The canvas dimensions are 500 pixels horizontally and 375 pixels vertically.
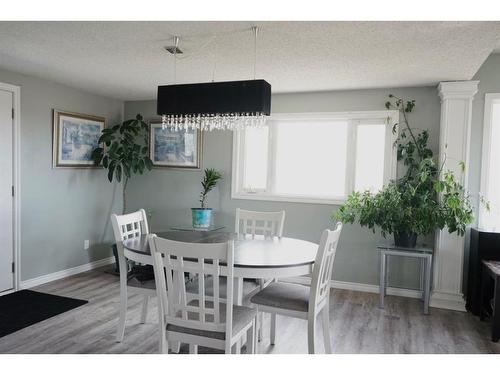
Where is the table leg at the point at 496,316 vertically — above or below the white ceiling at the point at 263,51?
below

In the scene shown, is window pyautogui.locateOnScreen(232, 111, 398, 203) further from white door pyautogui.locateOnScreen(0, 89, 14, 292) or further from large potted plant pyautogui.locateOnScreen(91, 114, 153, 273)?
white door pyautogui.locateOnScreen(0, 89, 14, 292)

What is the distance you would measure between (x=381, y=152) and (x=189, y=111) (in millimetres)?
2370

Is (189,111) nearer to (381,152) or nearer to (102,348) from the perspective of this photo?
(102,348)

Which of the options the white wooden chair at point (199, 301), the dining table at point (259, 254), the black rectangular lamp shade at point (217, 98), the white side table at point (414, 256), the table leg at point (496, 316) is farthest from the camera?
the white side table at point (414, 256)

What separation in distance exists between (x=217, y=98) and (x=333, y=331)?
6.81 ft

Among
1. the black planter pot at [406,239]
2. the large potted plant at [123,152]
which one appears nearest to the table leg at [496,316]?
the black planter pot at [406,239]

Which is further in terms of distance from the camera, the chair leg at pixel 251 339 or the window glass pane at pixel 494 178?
the window glass pane at pixel 494 178

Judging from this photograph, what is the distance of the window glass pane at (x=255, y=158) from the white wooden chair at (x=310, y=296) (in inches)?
84.8

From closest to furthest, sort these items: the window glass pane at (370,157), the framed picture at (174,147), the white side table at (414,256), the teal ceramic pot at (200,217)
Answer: the white side table at (414,256) → the window glass pane at (370,157) → the teal ceramic pot at (200,217) → the framed picture at (174,147)

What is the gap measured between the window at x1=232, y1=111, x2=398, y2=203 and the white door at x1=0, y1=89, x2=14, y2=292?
2366 millimetres

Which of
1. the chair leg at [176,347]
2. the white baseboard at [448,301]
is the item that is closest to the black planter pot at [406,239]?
the white baseboard at [448,301]

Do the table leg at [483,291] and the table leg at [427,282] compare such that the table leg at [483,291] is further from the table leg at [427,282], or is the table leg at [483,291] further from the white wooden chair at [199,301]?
the white wooden chair at [199,301]

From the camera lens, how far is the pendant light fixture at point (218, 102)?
9.00ft

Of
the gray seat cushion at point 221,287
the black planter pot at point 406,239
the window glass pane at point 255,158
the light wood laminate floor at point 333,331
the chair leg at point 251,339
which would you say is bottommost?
the light wood laminate floor at point 333,331
